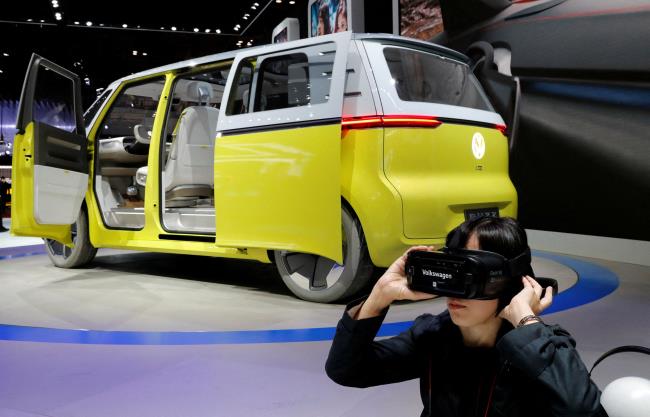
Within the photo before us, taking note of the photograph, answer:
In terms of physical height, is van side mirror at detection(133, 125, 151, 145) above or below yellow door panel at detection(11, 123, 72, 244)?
above

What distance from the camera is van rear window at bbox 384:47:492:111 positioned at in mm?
3236

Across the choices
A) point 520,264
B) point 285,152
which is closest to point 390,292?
point 520,264

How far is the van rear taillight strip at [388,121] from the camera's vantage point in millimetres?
3006

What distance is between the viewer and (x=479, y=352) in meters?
1.09

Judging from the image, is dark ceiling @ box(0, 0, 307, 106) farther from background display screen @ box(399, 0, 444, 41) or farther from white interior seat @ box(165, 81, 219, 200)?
white interior seat @ box(165, 81, 219, 200)

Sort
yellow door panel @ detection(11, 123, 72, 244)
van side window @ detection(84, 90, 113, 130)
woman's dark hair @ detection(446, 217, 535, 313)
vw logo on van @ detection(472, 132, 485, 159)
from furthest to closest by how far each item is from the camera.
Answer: van side window @ detection(84, 90, 113, 130) → yellow door panel @ detection(11, 123, 72, 244) → vw logo on van @ detection(472, 132, 485, 159) → woman's dark hair @ detection(446, 217, 535, 313)

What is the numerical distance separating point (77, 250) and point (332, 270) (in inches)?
98.9

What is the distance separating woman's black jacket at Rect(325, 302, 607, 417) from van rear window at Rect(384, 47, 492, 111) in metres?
2.13

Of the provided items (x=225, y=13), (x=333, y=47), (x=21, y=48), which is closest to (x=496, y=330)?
(x=333, y=47)

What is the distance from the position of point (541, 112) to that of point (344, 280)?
332 cm

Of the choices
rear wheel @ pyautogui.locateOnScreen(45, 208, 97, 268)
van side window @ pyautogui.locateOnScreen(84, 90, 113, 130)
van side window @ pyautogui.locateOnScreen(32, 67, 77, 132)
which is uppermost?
van side window @ pyautogui.locateOnScreen(32, 67, 77, 132)

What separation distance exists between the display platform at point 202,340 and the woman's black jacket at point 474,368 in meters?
0.68

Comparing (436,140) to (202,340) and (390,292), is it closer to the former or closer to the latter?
(202,340)

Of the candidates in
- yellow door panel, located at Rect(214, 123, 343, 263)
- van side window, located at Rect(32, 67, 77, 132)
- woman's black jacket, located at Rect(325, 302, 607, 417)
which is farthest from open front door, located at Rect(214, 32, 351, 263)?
van side window, located at Rect(32, 67, 77, 132)
